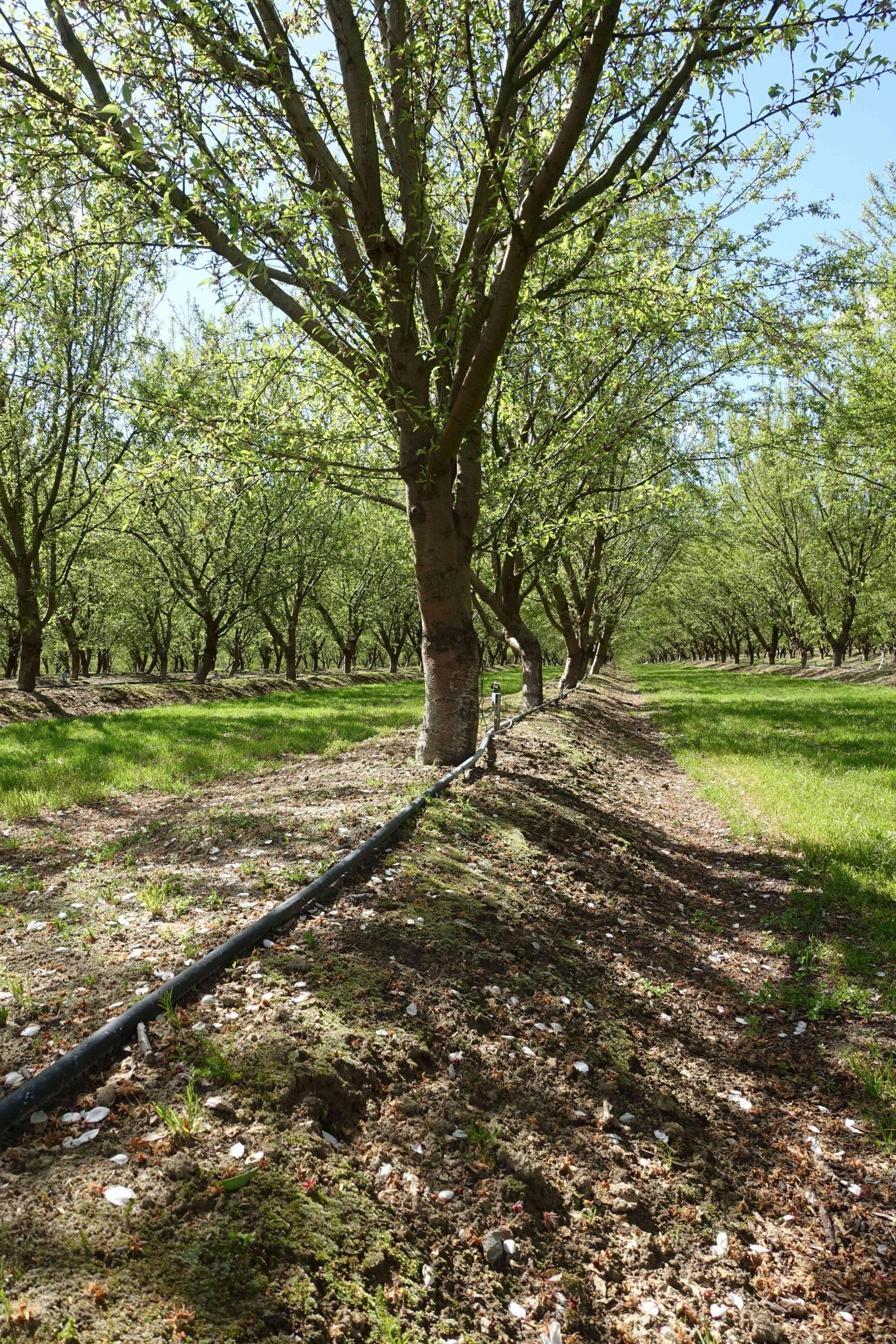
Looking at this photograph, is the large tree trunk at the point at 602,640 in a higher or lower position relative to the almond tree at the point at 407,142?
lower

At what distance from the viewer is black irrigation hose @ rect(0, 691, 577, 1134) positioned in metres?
2.95

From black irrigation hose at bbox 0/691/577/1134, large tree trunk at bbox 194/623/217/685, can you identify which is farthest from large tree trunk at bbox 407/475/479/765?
large tree trunk at bbox 194/623/217/685

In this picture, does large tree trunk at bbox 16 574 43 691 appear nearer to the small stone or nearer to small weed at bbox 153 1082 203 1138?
small weed at bbox 153 1082 203 1138

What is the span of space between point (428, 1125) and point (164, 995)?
159cm

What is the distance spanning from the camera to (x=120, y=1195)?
2623mm

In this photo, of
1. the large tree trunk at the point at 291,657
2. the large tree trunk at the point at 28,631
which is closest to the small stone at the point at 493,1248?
the large tree trunk at the point at 28,631

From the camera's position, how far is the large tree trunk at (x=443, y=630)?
30.4 feet

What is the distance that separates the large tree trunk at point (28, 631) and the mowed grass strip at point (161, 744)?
3.65m

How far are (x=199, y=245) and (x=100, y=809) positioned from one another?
22.7 feet

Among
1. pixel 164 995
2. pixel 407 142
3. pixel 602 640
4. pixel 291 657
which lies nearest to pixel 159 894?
pixel 164 995

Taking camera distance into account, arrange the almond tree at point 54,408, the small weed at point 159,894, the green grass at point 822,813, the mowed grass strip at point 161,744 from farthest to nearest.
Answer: the almond tree at point 54,408 → the mowed grass strip at point 161,744 → the green grass at point 822,813 → the small weed at point 159,894

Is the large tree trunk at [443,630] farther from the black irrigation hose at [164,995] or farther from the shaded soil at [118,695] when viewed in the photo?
the shaded soil at [118,695]

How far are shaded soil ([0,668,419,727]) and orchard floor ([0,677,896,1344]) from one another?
14171 millimetres

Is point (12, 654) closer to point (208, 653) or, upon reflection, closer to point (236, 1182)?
point (208, 653)
